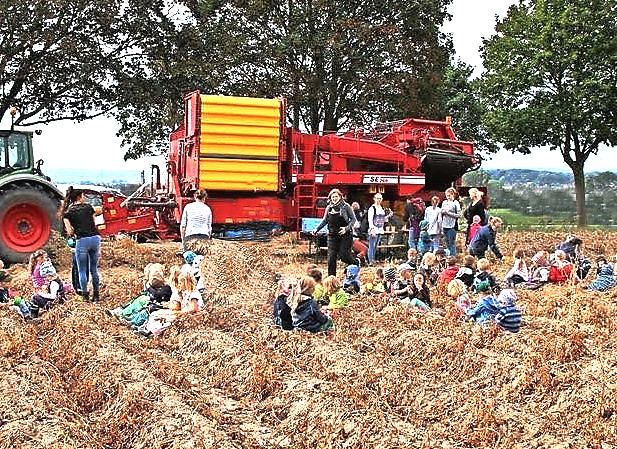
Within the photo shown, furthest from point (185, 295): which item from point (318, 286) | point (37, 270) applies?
point (37, 270)

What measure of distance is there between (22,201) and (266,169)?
15.0ft

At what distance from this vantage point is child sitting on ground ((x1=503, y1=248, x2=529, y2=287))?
12.5 meters

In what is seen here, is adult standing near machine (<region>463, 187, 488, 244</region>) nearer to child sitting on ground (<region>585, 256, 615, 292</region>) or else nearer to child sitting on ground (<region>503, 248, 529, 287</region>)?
child sitting on ground (<region>503, 248, 529, 287</region>)

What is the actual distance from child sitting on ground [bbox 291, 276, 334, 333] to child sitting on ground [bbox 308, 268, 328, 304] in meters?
0.80

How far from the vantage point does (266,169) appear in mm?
16422

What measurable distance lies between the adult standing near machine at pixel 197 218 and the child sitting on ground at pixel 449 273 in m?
3.54

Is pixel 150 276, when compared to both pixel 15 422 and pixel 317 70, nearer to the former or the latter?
pixel 15 422

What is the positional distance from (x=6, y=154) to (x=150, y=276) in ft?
18.5

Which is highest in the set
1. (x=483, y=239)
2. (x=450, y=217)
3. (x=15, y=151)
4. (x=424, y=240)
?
(x=15, y=151)

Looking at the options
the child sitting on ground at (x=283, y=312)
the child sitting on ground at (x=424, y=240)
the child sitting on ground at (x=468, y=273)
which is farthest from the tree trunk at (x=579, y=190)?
the child sitting on ground at (x=283, y=312)

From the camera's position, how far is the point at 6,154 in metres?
14.7

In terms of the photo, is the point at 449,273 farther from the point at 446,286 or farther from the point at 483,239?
the point at 483,239

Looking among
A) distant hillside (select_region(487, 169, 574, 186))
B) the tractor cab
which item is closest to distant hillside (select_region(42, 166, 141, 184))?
the tractor cab

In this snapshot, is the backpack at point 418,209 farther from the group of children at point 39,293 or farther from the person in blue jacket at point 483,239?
the group of children at point 39,293
